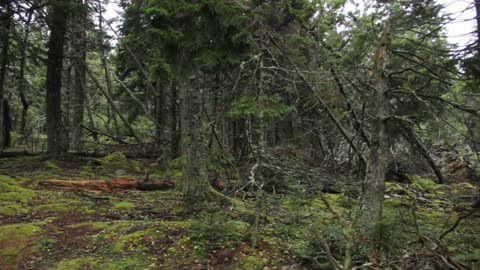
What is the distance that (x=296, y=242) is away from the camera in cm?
604

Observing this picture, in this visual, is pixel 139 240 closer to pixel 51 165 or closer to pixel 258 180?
pixel 258 180

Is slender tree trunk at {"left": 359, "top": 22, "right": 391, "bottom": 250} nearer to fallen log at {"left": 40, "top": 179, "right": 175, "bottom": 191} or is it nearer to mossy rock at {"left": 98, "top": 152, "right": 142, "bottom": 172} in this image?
fallen log at {"left": 40, "top": 179, "right": 175, "bottom": 191}

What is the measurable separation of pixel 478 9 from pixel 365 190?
167 inches

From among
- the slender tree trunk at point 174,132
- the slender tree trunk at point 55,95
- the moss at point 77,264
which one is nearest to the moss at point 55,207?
the moss at point 77,264

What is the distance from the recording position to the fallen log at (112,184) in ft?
30.9

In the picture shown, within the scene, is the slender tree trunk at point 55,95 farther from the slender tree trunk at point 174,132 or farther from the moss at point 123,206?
the moss at point 123,206

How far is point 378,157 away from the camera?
5.83 meters

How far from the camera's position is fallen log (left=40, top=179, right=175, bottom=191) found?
9.41 metres

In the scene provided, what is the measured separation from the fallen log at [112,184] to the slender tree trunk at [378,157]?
541 cm

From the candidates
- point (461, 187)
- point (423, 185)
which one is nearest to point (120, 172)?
point (423, 185)

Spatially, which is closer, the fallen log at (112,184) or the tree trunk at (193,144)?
the tree trunk at (193,144)

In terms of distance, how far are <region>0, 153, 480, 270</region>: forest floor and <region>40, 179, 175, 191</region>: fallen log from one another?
1.01 feet

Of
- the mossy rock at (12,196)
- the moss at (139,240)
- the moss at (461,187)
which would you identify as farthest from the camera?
the moss at (461,187)

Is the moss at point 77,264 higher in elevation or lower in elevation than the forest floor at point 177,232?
lower
